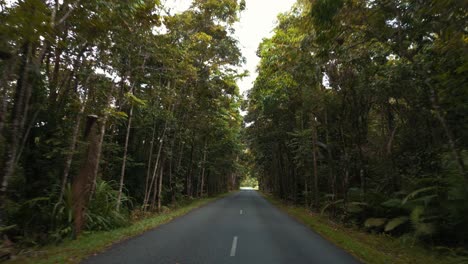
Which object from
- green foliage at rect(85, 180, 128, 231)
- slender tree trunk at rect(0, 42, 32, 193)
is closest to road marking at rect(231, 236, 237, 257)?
green foliage at rect(85, 180, 128, 231)

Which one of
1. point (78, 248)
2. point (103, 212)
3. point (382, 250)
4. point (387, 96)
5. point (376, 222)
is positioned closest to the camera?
point (78, 248)

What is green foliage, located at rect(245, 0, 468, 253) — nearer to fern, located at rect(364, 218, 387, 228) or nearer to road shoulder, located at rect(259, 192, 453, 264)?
fern, located at rect(364, 218, 387, 228)

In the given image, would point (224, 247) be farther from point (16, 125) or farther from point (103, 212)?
point (16, 125)

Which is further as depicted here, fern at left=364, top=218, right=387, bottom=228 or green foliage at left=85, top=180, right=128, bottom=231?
fern at left=364, top=218, right=387, bottom=228

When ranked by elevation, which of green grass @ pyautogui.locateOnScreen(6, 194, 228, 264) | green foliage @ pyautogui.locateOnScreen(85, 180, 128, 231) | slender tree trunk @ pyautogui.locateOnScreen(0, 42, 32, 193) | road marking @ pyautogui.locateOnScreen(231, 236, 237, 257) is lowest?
green grass @ pyautogui.locateOnScreen(6, 194, 228, 264)

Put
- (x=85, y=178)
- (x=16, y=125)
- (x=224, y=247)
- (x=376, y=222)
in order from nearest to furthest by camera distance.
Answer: (x=16, y=125)
(x=224, y=247)
(x=85, y=178)
(x=376, y=222)

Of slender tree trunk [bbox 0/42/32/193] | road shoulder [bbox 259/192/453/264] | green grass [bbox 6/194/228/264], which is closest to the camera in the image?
slender tree trunk [bbox 0/42/32/193]

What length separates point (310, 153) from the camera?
72.5ft

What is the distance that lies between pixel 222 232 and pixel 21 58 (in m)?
7.95

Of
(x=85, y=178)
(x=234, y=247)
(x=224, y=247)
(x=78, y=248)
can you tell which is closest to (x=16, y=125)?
(x=78, y=248)

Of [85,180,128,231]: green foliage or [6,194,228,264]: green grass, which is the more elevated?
[85,180,128,231]: green foliage

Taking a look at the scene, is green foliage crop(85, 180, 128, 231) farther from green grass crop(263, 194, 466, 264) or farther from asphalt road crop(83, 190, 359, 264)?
green grass crop(263, 194, 466, 264)

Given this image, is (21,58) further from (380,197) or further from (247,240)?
(380,197)

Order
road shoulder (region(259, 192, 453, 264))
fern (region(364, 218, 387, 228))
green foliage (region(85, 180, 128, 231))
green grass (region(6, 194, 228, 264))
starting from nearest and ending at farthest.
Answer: green grass (region(6, 194, 228, 264)) → road shoulder (region(259, 192, 453, 264)) → green foliage (region(85, 180, 128, 231)) → fern (region(364, 218, 387, 228))
